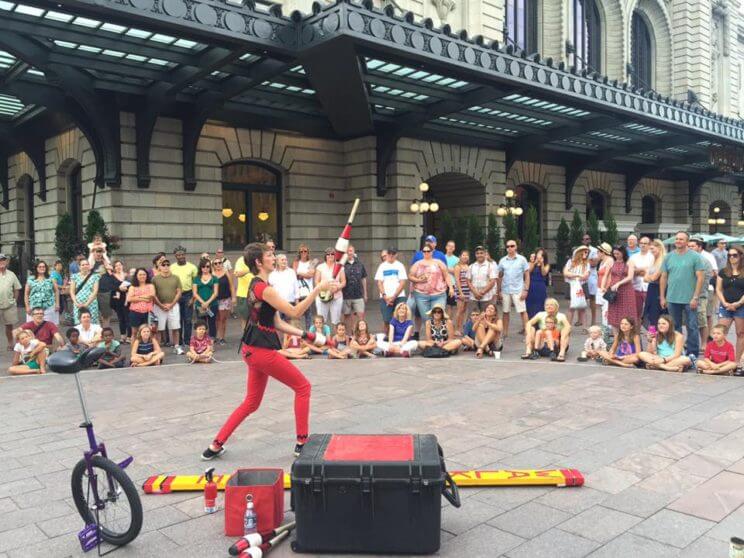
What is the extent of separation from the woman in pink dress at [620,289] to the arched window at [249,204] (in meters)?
12.0

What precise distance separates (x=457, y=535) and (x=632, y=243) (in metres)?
9.95

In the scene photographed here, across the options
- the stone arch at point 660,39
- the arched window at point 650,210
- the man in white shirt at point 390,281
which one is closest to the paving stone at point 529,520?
the man in white shirt at point 390,281

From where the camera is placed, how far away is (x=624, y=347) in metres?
9.91

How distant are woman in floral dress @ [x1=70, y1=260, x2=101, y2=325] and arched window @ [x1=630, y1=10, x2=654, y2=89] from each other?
30958 millimetres

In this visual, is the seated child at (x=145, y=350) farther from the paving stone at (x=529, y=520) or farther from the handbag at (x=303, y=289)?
the paving stone at (x=529, y=520)

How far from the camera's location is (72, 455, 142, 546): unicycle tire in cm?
385

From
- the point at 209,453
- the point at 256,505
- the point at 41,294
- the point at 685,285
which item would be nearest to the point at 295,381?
the point at 209,453

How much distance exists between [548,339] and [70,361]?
831cm

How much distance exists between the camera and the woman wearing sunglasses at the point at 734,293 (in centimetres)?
941

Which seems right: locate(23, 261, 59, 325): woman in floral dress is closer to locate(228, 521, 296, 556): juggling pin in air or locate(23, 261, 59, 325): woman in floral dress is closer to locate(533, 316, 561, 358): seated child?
locate(533, 316, 561, 358): seated child

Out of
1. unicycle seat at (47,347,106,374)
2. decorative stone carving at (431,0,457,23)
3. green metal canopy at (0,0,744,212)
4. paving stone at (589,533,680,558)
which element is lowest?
paving stone at (589,533,680,558)

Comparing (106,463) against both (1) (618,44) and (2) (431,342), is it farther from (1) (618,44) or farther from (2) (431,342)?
(1) (618,44)

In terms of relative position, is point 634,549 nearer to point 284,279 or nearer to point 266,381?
point 266,381

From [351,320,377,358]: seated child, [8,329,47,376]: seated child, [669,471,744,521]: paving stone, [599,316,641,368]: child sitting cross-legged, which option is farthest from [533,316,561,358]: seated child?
[8,329,47,376]: seated child
